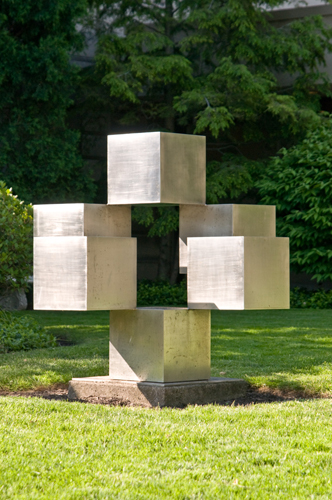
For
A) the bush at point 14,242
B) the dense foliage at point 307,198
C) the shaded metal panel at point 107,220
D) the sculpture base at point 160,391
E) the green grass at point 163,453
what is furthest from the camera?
the dense foliage at point 307,198

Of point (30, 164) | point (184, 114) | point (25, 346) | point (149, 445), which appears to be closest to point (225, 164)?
point (184, 114)

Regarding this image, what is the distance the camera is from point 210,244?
→ 18.8 feet

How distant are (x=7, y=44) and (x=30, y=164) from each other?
7.92ft

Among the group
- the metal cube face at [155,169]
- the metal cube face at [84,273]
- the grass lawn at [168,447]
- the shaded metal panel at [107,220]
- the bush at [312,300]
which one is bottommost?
the bush at [312,300]

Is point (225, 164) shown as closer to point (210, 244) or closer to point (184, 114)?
point (184, 114)

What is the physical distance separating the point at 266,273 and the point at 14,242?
16.0 feet

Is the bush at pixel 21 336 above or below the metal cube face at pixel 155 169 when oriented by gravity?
below

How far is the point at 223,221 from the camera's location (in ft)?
19.6

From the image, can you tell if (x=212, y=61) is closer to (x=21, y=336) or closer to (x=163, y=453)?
(x=21, y=336)

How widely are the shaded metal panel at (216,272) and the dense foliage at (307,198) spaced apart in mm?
9470

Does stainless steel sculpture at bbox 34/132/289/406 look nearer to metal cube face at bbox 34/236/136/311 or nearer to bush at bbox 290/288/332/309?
metal cube face at bbox 34/236/136/311

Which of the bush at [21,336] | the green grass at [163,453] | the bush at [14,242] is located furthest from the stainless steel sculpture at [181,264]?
the bush at [14,242]

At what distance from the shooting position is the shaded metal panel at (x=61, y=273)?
5.59m

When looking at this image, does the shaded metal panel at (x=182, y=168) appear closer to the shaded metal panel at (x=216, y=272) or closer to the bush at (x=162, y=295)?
the shaded metal panel at (x=216, y=272)
